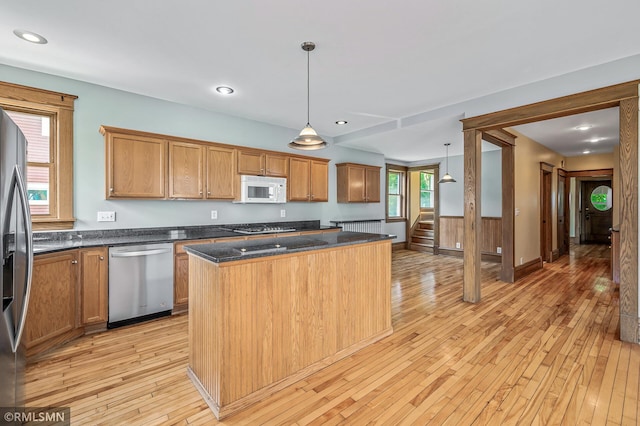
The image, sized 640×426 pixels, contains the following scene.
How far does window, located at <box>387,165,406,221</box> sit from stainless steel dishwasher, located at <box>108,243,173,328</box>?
5.83 meters

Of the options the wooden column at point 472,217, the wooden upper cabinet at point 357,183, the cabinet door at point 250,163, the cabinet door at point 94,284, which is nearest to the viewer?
the cabinet door at point 94,284

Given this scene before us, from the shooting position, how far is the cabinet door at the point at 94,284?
295 centimetres

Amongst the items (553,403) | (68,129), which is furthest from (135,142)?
(553,403)

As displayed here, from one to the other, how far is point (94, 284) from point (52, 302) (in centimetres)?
35

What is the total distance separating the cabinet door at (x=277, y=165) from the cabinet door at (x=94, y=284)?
2.38m

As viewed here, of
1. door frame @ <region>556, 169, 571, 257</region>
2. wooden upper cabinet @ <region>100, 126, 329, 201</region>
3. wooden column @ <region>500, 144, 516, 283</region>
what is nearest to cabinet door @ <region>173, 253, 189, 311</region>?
wooden upper cabinet @ <region>100, 126, 329, 201</region>

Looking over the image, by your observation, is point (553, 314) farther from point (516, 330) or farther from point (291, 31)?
point (291, 31)

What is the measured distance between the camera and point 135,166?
3.46 meters

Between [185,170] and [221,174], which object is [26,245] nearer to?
[185,170]

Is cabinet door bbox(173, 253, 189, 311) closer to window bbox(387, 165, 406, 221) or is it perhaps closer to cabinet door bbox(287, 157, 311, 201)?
cabinet door bbox(287, 157, 311, 201)

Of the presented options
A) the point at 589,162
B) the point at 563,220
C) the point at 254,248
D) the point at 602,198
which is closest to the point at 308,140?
the point at 254,248

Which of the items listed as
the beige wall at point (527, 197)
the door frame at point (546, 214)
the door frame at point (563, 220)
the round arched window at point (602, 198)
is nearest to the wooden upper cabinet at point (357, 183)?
the beige wall at point (527, 197)

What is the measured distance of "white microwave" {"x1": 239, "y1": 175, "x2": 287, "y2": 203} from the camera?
170 inches

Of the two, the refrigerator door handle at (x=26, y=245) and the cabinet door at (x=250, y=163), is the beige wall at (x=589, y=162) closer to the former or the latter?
the cabinet door at (x=250, y=163)
